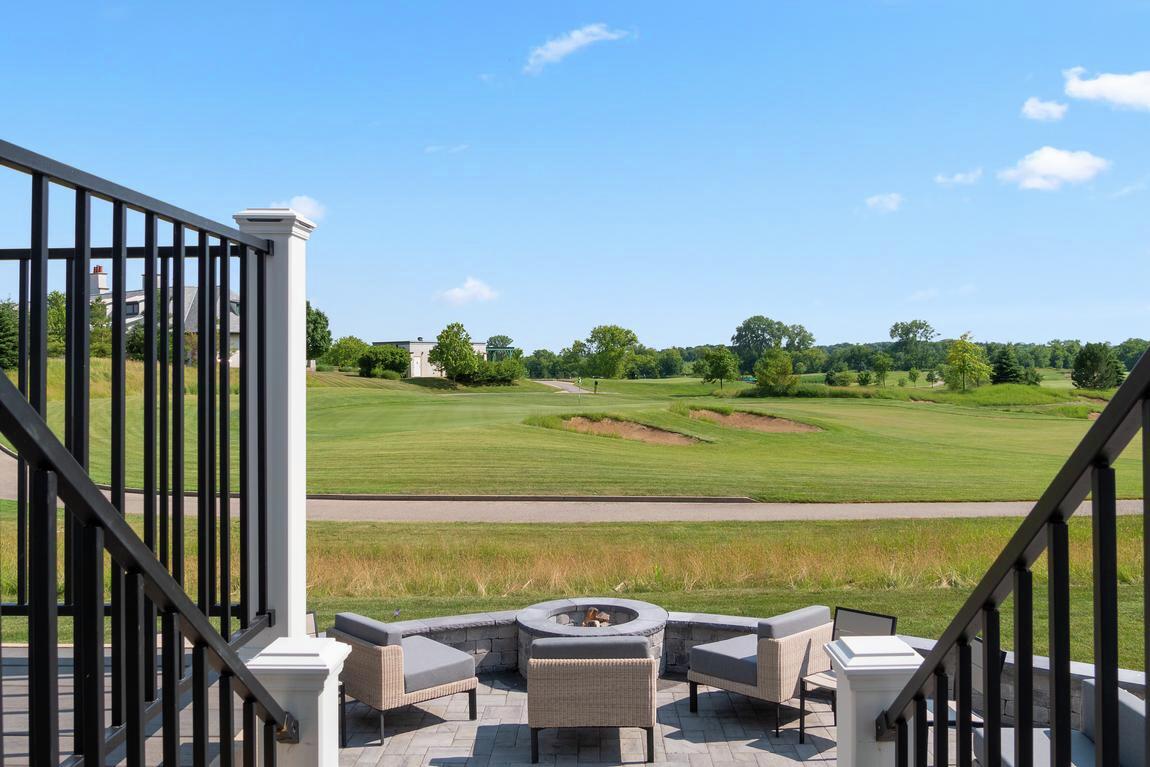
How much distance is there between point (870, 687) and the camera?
2.94 meters

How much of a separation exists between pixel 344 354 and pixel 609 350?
26.6 meters

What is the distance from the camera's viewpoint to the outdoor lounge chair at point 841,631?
6.19 m

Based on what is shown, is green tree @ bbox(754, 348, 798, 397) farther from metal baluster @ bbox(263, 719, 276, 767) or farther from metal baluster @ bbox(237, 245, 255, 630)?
metal baluster @ bbox(263, 719, 276, 767)

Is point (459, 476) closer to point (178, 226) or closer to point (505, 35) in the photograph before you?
point (505, 35)

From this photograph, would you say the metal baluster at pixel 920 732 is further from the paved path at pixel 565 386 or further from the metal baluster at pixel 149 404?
the paved path at pixel 565 386

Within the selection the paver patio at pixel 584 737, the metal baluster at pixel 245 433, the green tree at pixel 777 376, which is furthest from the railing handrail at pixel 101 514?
the green tree at pixel 777 376

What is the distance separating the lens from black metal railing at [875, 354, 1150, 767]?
4.59 ft

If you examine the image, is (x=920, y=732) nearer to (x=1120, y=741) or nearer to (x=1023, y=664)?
(x=1023, y=664)

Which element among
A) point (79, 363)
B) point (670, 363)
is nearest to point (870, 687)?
point (79, 363)

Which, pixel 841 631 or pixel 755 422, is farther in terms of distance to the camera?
pixel 755 422

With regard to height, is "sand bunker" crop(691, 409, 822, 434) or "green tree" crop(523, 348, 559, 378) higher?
"green tree" crop(523, 348, 559, 378)

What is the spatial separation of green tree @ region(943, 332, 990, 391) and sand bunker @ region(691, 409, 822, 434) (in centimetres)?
2698

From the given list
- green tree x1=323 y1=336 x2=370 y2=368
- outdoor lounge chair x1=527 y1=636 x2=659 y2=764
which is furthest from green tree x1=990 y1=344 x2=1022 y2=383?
outdoor lounge chair x1=527 y1=636 x2=659 y2=764

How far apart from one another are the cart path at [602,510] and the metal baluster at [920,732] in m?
15.7
